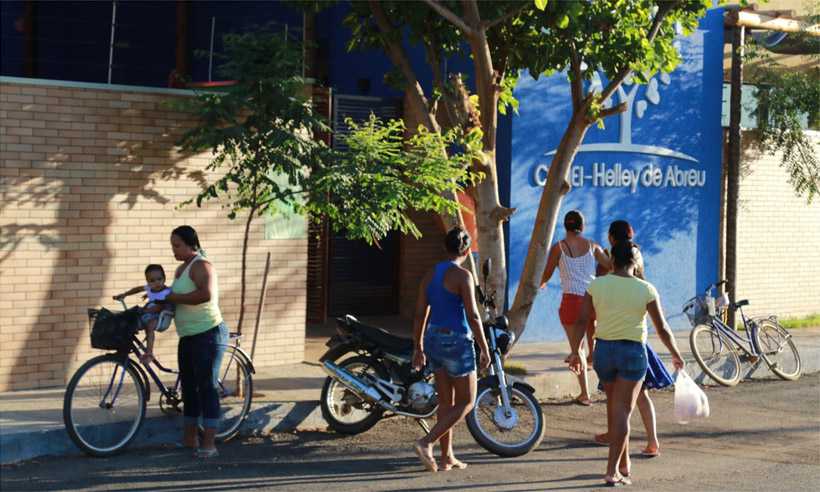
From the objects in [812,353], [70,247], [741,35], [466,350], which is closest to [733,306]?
[812,353]

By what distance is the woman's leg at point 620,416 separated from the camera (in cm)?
784

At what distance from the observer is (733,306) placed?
13.9m

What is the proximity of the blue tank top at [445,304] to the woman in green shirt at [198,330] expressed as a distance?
1686 millimetres

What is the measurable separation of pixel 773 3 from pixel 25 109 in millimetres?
13188

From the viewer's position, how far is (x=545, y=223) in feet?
38.8

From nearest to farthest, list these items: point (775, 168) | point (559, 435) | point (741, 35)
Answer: point (559, 435) < point (741, 35) < point (775, 168)

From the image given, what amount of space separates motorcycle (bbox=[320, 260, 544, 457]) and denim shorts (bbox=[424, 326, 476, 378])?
0.63 meters

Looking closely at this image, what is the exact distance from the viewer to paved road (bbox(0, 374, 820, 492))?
7.89 m

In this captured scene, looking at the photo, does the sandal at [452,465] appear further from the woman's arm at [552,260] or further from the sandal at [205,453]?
the woman's arm at [552,260]

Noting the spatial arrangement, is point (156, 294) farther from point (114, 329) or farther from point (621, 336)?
point (621, 336)

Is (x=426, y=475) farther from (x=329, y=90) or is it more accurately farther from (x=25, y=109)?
(x=329, y=90)

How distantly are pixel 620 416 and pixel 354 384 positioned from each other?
234cm

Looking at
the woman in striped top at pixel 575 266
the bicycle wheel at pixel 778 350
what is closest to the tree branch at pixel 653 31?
the woman in striped top at pixel 575 266

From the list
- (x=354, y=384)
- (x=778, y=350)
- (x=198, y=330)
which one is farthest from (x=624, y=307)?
(x=778, y=350)
